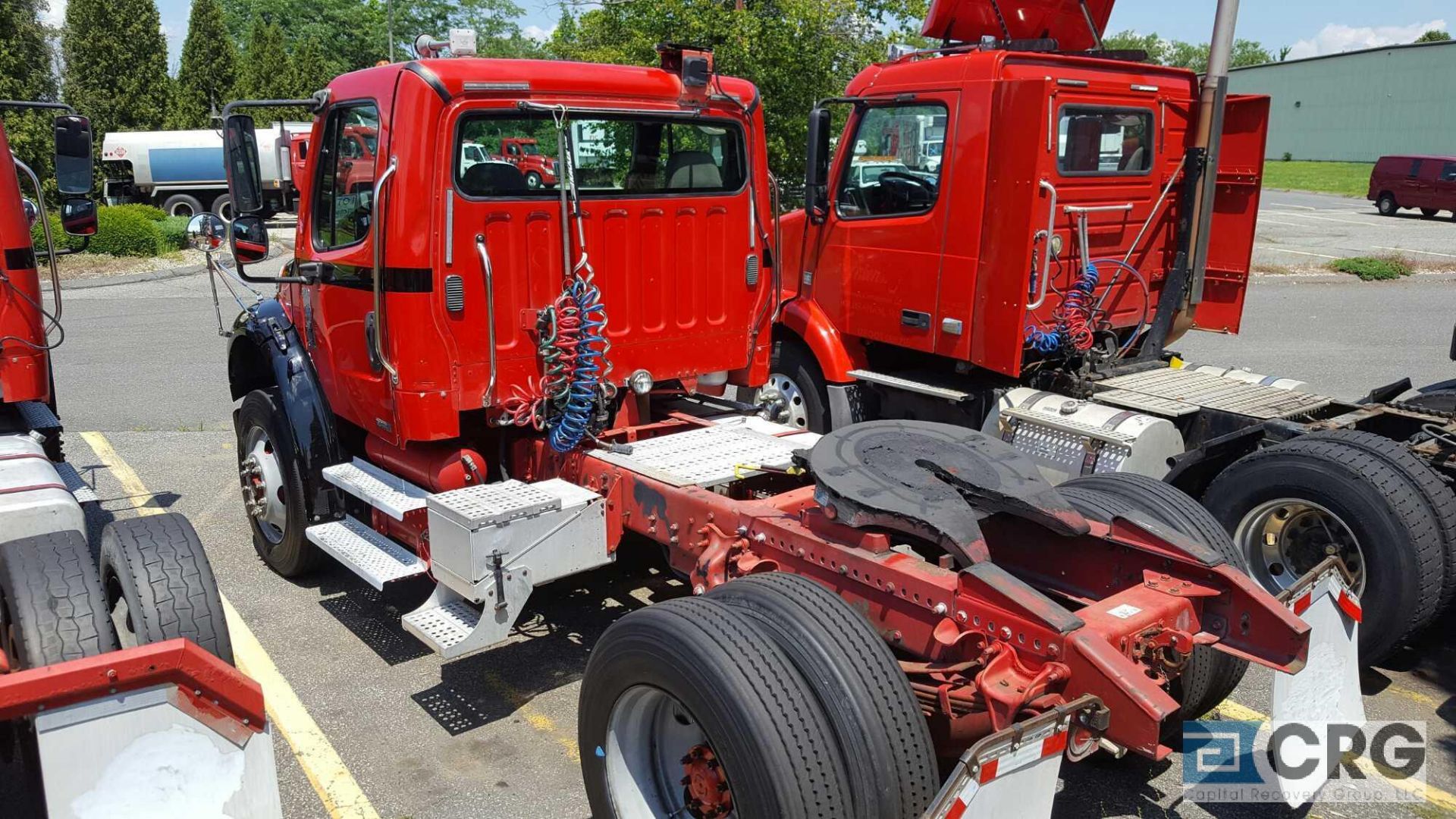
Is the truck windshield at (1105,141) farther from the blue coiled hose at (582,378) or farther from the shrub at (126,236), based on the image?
the shrub at (126,236)

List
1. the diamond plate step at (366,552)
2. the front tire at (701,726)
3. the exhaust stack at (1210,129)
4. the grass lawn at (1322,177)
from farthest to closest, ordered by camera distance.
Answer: the grass lawn at (1322,177) → the exhaust stack at (1210,129) → the diamond plate step at (366,552) → the front tire at (701,726)

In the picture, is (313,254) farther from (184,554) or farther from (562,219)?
(184,554)

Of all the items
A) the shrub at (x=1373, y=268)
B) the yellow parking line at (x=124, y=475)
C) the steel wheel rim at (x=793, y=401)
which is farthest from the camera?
the shrub at (x=1373, y=268)

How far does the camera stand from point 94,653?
3104mm

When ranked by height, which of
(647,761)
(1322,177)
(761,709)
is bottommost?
(647,761)

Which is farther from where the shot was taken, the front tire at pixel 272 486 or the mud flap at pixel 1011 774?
the front tire at pixel 272 486

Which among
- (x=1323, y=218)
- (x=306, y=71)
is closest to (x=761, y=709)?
(x=1323, y=218)

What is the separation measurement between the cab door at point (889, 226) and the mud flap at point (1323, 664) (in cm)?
350

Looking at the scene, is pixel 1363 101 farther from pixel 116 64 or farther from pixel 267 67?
pixel 116 64

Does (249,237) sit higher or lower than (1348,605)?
higher

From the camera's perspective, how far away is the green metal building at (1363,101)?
5300cm

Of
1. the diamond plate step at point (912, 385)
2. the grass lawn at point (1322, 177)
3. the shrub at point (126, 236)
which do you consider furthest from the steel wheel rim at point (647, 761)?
the grass lawn at point (1322, 177)

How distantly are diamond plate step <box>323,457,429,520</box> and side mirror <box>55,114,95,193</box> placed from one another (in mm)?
1708

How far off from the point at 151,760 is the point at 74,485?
10.3 feet
